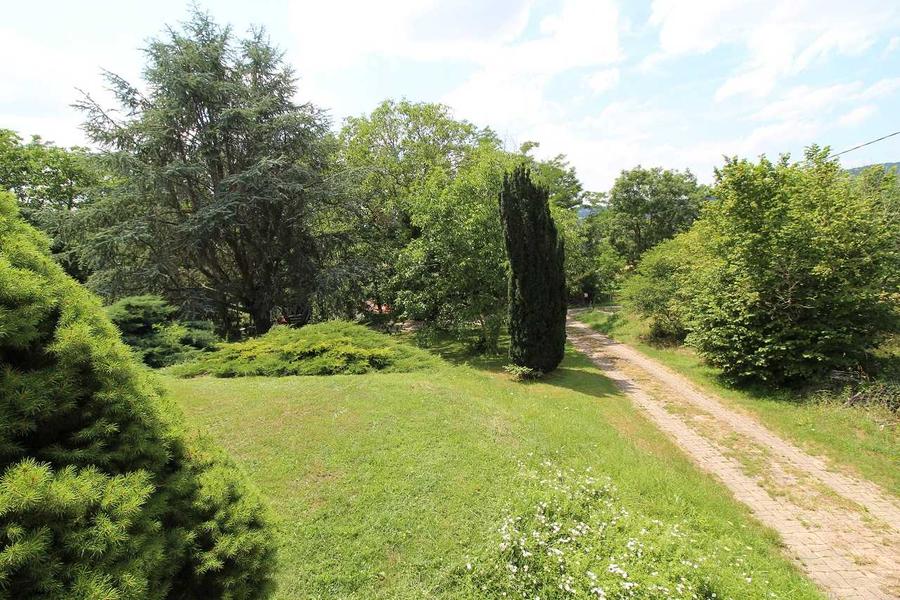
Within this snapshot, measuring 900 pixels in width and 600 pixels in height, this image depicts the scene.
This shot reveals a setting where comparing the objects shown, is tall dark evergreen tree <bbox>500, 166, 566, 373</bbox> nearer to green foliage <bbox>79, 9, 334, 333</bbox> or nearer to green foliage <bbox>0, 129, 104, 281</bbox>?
green foliage <bbox>79, 9, 334, 333</bbox>

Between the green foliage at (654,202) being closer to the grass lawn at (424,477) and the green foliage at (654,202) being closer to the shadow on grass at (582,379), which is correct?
the shadow on grass at (582,379)

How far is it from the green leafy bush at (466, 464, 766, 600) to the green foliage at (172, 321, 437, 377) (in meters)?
6.49

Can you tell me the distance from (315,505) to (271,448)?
155cm

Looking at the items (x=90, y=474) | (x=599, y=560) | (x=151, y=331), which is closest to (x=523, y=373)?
(x=599, y=560)

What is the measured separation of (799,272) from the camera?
9625mm

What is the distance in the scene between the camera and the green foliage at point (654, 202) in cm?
2888

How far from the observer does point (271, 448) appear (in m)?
5.66

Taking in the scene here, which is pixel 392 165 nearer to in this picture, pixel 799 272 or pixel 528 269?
pixel 528 269

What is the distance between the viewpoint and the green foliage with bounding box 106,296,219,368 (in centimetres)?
966

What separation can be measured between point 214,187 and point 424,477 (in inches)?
574

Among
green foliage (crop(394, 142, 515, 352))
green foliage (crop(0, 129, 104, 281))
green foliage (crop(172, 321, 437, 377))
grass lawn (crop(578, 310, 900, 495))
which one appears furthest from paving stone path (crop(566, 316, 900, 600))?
green foliage (crop(0, 129, 104, 281))

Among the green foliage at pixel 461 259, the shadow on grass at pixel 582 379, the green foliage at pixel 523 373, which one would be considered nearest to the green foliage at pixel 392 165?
the green foliage at pixel 461 259

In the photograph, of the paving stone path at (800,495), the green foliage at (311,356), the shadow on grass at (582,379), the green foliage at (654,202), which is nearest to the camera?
the paving stone path at (800,495)

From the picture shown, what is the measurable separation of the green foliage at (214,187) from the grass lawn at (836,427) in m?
14.5
